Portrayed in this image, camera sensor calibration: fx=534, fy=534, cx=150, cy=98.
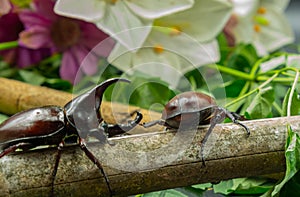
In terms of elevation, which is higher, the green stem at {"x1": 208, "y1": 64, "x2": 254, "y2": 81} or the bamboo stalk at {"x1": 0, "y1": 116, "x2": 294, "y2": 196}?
the bamboo stalk at {"x1": 0, "y1": 116, "x2": 294, "y2": 196}

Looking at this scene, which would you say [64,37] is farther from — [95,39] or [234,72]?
[234,72]

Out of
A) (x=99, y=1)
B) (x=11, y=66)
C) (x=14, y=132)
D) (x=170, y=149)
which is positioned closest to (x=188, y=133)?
(x=170, y=149)

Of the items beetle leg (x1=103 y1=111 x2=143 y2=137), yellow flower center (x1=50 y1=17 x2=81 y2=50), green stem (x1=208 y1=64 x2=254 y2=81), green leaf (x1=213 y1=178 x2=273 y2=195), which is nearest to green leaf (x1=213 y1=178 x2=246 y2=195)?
green leaf (x1=213 y1=178 x2=273 y2=195)

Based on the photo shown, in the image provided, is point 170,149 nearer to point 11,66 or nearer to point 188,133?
point 188,133

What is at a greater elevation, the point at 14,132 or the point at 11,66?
the point at 14,132

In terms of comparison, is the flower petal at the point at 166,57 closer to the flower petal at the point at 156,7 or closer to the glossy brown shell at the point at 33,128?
the flower petal at the point at 156,7

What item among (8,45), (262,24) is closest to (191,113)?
(8,45)

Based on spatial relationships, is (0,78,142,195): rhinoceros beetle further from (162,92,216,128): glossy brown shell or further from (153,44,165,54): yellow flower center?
(153,44,165,54): yellow flower center
